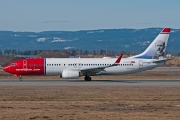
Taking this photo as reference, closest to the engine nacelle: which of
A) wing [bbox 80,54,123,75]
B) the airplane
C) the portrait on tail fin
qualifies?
the airplane

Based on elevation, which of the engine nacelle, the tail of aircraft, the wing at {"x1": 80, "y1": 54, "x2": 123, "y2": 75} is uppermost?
the tail of aircraft

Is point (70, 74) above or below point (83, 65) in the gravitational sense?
below

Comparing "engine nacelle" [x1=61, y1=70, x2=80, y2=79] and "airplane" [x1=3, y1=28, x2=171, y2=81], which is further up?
"airplane" [x1=3, y1=28, x2=171, y2=81]

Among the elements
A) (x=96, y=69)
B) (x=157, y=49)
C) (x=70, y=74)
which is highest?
(x=157, y=49)

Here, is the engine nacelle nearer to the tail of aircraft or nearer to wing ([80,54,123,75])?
wing ([80,54,123,75])

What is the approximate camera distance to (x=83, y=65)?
58.9 metres

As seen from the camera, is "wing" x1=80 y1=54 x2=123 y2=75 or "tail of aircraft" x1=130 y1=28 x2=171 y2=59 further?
"tail of aircraft" x1=130 y1=28 x2=171 y2=59

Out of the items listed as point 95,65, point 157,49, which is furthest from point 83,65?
point 157,49

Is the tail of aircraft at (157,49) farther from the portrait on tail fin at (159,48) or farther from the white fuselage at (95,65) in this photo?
the white fuselage at (95,65)

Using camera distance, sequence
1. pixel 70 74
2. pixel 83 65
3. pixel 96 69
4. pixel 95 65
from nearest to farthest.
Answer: pixel 70 74
pixel 96 69
pixel 83 65
pixel 95 65

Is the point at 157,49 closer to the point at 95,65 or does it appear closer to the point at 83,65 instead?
the point at 95,65

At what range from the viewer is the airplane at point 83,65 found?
2282 inches

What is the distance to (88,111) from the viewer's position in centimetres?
2733

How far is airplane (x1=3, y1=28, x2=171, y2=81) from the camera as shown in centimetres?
5797
